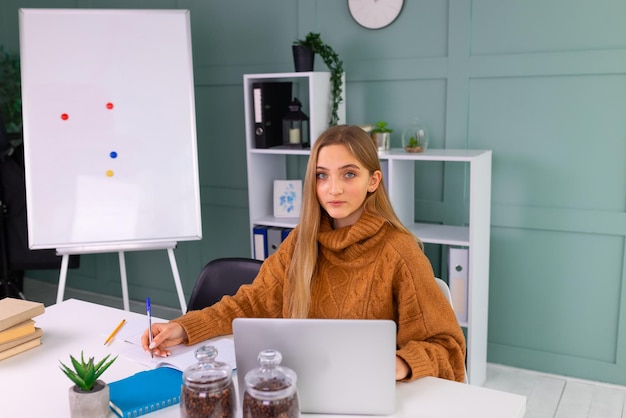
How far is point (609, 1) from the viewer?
8.97 ft

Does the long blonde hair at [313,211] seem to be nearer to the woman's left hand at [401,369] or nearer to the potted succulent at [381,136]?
the woman's left hand at [401,369]

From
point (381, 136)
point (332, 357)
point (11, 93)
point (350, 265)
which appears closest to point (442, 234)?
point (381, 136)

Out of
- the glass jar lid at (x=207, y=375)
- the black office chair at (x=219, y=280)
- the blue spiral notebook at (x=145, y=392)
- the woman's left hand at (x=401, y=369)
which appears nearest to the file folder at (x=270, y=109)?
the black office chair at (x=219, y=280)

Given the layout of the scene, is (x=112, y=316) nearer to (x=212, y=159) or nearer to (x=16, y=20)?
(x=212, y=159)

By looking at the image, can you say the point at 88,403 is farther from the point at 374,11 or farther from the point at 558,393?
the point at 374,11

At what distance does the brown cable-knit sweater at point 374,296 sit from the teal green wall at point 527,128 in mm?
1528

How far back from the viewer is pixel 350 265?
1706 mm

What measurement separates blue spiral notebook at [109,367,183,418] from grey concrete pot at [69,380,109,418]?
0.05 meters

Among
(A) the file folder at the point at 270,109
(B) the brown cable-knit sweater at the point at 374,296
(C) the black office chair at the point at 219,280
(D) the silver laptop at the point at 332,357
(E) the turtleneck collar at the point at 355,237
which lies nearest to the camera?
(D) the silver laptop at the point at 332,357

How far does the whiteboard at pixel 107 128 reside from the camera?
2975mm

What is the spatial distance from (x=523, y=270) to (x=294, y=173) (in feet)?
4.39

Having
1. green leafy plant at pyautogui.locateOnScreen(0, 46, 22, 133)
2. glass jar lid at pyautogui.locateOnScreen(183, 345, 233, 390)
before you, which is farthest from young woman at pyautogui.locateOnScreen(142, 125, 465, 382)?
green leafy plant at pyautogui.locateOnScreen(0, 46, 22, 133)

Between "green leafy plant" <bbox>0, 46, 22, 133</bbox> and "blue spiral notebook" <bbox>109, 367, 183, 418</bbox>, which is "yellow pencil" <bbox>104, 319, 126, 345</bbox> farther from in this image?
"green leafy plant" <bbox>0, 46, 22, 133</bbox>

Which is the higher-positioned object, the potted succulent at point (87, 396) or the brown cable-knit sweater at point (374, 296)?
the brown cable-knit sweater at point (374, 296)
